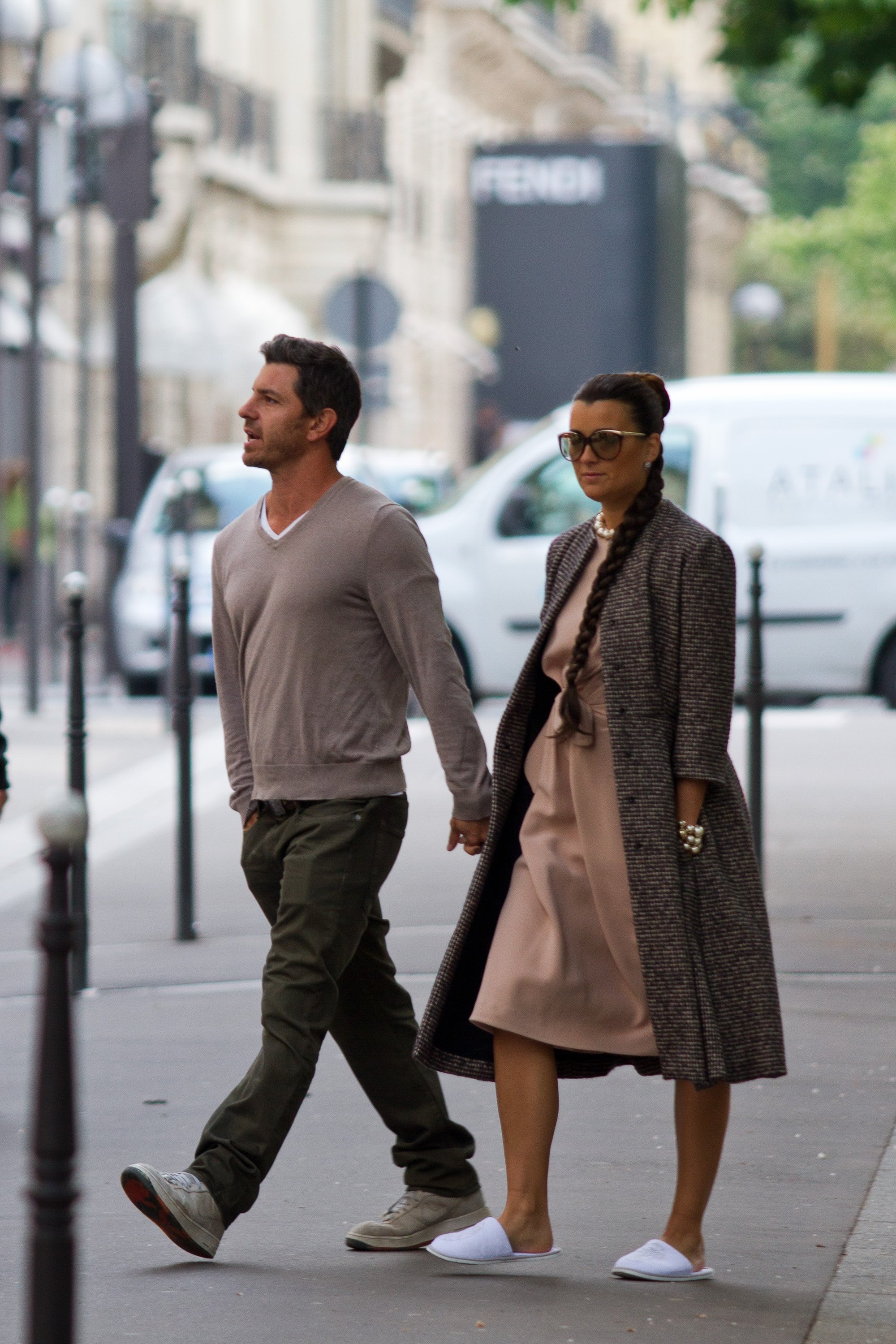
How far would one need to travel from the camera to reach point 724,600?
15.0 ft

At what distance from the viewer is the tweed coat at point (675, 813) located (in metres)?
4.49

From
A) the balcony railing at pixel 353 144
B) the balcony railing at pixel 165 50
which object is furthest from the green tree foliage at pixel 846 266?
the balcony railing at pixel 165 50

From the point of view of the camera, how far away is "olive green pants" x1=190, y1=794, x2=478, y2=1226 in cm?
471

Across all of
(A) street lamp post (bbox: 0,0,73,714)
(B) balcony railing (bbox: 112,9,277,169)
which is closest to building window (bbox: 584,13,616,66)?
(B) balcony railing (bbox: 112,9,277,169)

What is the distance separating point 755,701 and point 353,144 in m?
28.2

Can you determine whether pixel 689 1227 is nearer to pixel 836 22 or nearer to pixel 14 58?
pixel 836 22

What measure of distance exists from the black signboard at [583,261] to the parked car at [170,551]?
10.8 metres

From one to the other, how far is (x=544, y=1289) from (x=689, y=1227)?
0.28 m

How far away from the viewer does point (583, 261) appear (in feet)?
98.8

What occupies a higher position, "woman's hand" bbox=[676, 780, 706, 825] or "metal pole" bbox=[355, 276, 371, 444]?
"metal pole" bbox=[355, 276, 371, 444]

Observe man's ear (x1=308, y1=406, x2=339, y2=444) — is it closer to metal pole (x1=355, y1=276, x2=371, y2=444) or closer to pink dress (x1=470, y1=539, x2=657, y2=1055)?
pink dress (x1=470, y1=539, x2=657, y2=1055)

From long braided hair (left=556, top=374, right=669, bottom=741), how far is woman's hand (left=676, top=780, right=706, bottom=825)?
214 mm

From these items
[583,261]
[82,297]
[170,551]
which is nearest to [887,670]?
[170,551]

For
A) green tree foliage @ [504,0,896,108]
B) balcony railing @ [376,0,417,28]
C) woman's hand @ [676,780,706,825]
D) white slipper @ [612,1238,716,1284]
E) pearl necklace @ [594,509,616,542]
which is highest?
balcony railing @ [376,0,417,28]
